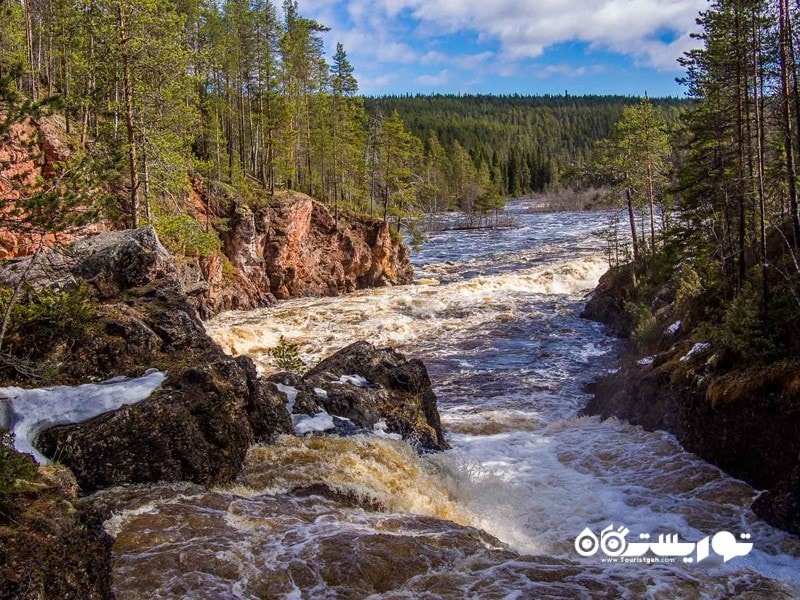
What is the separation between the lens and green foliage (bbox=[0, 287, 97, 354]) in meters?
7.84

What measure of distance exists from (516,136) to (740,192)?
152704mm

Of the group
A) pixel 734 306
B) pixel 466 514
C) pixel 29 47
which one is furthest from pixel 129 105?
pixel 29 47

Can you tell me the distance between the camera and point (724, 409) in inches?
418

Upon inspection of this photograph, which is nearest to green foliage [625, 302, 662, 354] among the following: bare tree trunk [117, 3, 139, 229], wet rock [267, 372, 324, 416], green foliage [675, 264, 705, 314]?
green foliage [675, 264, 705, 314]

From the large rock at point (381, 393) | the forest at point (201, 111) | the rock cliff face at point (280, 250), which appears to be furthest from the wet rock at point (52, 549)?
the rock cliff face at point (280, 250)

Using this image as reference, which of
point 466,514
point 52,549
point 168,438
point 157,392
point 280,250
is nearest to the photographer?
point 52,549

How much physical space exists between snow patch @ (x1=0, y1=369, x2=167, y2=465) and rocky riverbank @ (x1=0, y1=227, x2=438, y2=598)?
11 centimetres

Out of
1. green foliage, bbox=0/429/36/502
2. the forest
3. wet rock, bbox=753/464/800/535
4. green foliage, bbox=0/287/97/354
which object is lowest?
wet rock, bbox=753/464/800/535

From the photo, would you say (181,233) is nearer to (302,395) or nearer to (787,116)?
(302,395)

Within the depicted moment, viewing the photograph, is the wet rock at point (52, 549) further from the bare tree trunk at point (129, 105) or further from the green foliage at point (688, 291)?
the green foliage at point (688, 291)

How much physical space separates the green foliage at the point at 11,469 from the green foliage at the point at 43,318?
317 centimetres

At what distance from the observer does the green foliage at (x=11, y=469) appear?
4719mm

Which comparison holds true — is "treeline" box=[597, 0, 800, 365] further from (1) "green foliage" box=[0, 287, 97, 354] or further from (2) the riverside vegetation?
(1) "green foliage" box=[0, 287, 97, 354]

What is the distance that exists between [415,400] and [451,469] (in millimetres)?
1807
